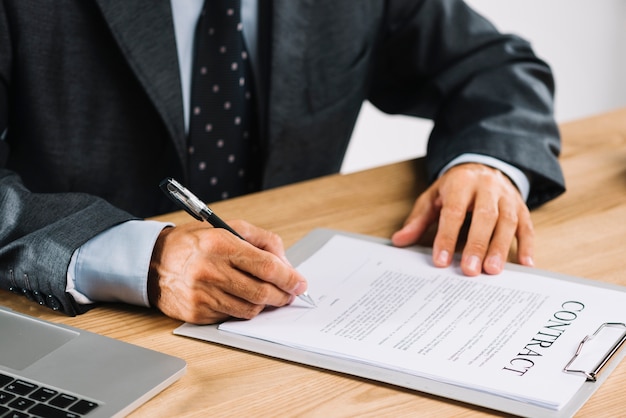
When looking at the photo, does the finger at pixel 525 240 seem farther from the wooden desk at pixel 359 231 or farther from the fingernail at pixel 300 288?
the fingernail at pixel 300 288

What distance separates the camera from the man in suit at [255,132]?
941mm

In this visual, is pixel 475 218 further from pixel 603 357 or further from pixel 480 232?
pixel 603 357

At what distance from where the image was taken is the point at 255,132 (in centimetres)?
152

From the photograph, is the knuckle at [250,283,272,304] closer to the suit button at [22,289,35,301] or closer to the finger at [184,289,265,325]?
the finger at [184,289,265,325]

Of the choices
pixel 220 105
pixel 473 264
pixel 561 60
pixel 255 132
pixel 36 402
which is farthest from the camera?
pixel 561 60

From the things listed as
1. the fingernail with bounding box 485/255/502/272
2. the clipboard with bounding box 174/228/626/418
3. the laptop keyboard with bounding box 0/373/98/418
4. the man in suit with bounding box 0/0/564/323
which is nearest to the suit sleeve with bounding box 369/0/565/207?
the man in suit with bounding box 0/0/564/323

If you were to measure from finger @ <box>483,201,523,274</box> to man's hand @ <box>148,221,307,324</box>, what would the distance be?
0.24 m

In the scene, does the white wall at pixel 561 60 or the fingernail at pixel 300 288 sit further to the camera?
the white wall at pixel 561 60

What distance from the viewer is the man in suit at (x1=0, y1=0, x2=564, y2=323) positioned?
94 cm

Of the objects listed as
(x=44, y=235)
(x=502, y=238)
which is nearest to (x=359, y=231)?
(x=502, y=238)

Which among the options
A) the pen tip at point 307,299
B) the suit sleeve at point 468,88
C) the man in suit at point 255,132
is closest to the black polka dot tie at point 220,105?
the man in suit at point 255,132

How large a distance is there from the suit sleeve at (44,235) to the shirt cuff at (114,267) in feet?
0.04

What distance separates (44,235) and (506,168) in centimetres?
65

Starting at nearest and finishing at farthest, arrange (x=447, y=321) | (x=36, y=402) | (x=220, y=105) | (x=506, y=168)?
(x=36, y=402) → (x=447, y=321) → (x=506, y=168) → (x=220, y=105)
